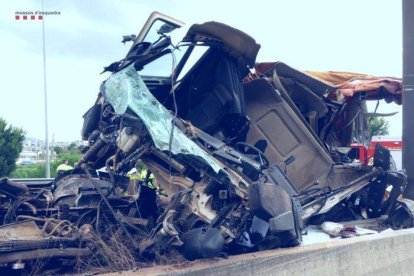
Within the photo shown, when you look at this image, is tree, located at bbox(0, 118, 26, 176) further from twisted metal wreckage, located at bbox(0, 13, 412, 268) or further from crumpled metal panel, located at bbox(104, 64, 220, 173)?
crumpled metal panel, located at bbox(104, 64, 220, 173)

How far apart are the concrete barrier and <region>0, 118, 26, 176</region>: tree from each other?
14.0m

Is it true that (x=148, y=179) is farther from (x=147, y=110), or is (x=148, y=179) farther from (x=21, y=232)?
(x=21, y=232)

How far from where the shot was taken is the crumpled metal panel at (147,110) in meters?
3.93

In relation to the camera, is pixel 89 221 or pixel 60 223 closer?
pixel 60 223

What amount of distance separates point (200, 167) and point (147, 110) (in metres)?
0.59

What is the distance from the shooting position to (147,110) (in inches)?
159

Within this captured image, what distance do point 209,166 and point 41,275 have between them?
1.40 metres

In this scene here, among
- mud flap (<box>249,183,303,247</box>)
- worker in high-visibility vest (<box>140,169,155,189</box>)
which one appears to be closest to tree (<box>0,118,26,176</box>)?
worker in high-visibility vest (<box>140,169,155,189</box>)

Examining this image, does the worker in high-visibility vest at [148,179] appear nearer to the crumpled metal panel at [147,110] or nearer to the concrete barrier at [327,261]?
the crumpled metal panel at [147,110]

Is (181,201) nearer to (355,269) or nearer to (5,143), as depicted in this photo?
(355,269)

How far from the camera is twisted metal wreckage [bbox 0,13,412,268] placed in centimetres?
398

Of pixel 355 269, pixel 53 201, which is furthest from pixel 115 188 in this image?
pixel 355 269

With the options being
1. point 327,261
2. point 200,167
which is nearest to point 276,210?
point 200,167

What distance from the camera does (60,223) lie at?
393 cm
